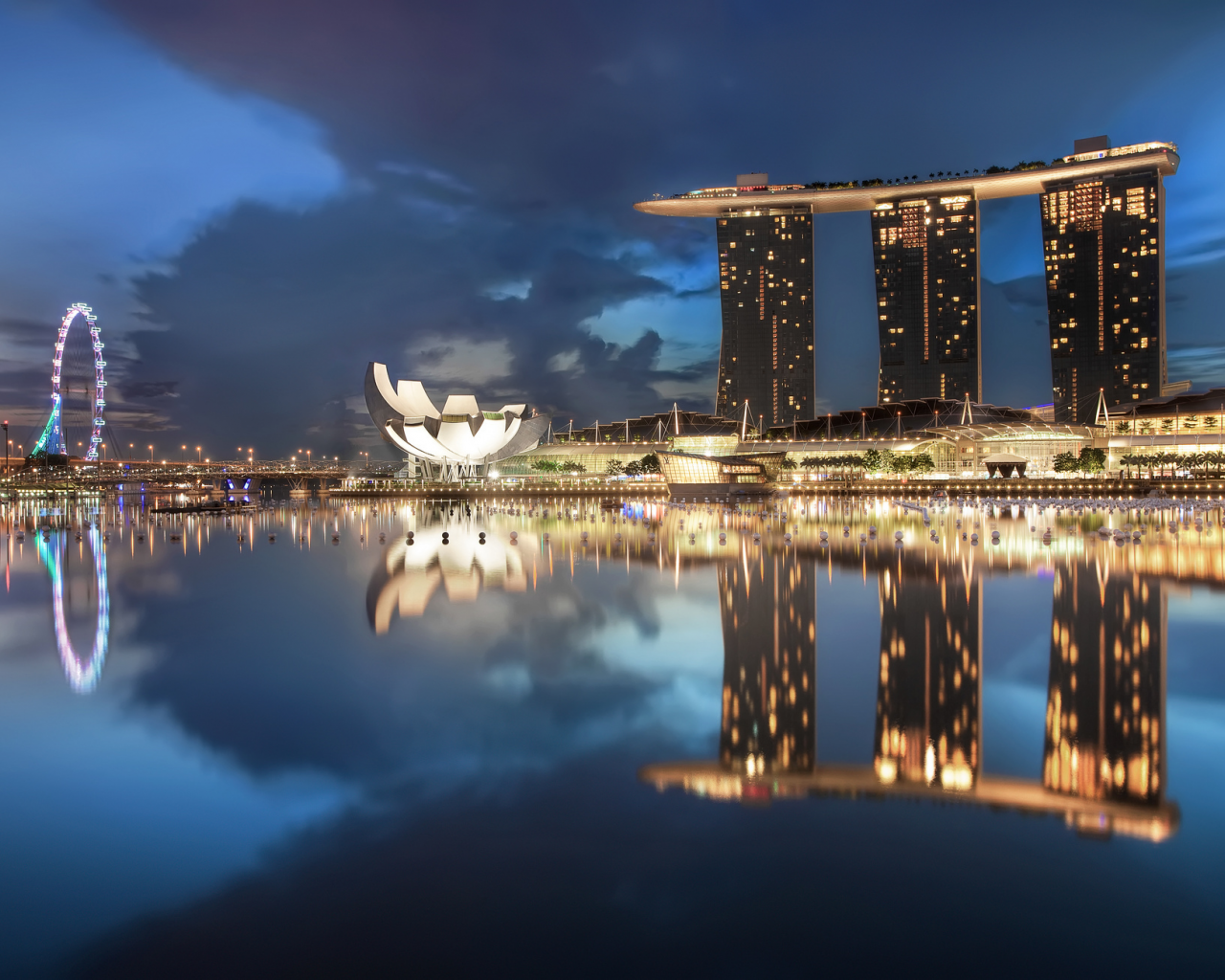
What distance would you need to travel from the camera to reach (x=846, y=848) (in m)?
4.93

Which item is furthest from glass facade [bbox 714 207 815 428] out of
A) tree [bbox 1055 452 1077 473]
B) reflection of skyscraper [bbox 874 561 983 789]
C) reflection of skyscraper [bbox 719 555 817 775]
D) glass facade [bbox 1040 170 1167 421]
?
reflection of skyscraper [bbox 874 561 983 789]

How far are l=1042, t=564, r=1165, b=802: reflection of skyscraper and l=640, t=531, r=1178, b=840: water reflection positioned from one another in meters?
0.02

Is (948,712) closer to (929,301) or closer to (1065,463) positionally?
(1065,463)

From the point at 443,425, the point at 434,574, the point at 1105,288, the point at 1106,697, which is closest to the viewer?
the point at 1106,697

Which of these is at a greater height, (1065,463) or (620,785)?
(1065,463)

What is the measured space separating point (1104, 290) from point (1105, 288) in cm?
20

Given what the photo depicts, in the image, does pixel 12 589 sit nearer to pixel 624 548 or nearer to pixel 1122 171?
pixel 624 548

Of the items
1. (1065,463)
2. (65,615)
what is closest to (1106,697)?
(65,615)

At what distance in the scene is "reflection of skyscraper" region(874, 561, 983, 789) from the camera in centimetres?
634

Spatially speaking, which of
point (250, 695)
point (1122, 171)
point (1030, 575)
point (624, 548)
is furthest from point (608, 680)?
point (1122, 171)

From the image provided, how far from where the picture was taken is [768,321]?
324 feet

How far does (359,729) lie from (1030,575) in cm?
1353

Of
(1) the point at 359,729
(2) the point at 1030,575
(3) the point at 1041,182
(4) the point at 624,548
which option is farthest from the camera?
(3) the point at 1041,182

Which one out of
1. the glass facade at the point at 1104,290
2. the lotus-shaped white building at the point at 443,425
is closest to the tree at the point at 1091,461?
the glass facade at the point at 1104,290
